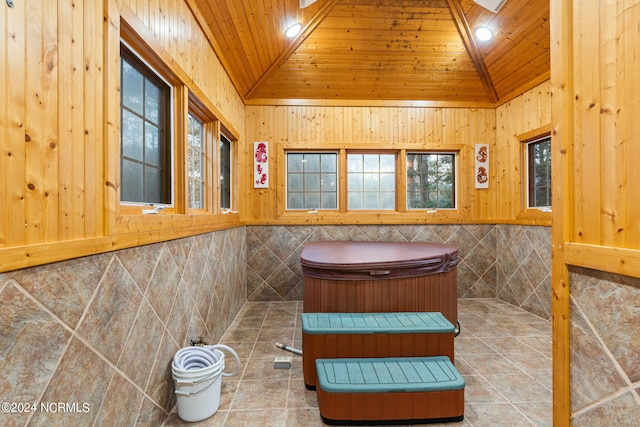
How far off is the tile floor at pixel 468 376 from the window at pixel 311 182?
1.58 metres

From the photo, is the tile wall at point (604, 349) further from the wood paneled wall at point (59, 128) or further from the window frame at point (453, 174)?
the window frame at point (453, 174)

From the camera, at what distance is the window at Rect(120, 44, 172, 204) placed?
1595 millimetres

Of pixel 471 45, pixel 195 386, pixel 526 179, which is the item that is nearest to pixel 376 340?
pixel 195 386

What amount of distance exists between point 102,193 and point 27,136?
36 centimetres

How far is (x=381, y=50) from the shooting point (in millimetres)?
3561

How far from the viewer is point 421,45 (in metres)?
3.54

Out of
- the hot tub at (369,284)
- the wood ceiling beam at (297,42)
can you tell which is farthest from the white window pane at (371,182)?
the hot tub at (369,284)

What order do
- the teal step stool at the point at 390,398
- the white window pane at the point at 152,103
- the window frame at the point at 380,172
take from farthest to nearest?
the window frame at the point at 380,172, the white window pane at the point at 152,103, the teal step stool at the point at 390,398

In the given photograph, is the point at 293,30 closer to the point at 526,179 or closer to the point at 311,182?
the point at 311,182

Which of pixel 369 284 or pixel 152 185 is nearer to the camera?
pixel 152 185

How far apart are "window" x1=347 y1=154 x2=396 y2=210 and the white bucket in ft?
9.42

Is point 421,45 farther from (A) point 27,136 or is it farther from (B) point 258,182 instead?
(A) point 27,136

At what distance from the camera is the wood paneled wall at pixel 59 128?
86 cm

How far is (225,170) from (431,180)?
2.85m
